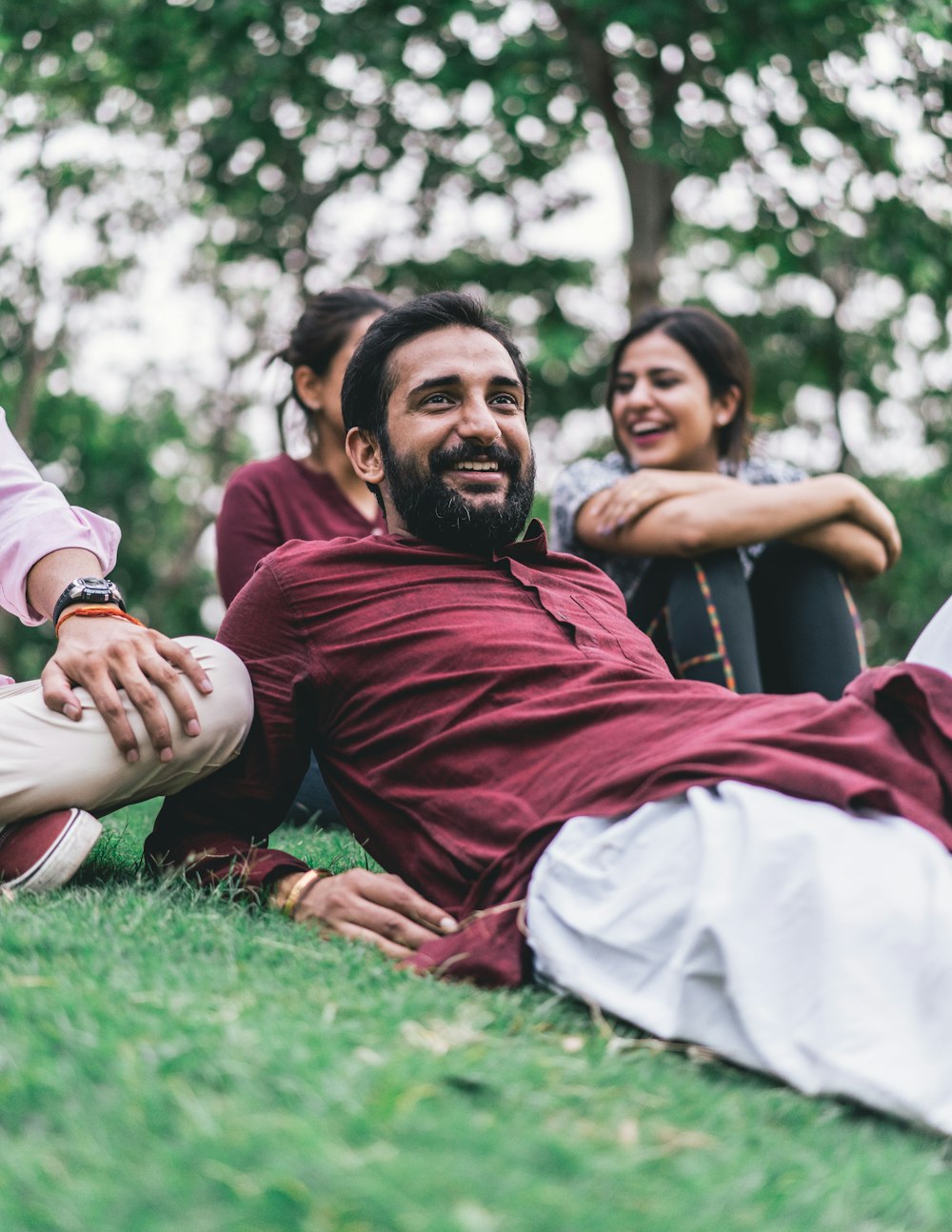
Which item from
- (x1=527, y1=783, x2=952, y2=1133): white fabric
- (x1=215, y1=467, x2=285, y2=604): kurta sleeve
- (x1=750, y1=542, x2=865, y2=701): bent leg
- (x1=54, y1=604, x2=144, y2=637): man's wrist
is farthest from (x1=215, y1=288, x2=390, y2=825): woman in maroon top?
(x1=527, y1=783, x2=952, y2=1133): white fabric

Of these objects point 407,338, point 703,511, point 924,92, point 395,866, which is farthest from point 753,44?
point 395,866

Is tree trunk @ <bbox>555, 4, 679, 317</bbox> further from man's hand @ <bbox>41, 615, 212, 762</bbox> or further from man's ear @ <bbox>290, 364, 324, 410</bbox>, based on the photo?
man's hand @ <bbox>41, 615, 212, 762</bbox>

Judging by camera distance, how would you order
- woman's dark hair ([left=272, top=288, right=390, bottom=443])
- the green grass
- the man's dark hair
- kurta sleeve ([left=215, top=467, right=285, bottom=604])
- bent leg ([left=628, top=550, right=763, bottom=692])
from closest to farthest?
1. the green grass
2. the man's dark hair
3. bent leg ([left=628, top=550, right=763, bottom=692])
4. kurta sleeve ([left=215, top=467, right=285, bottom=604])
5. woman's dark hair ([left=272, top=288, right=390, bottom=443])

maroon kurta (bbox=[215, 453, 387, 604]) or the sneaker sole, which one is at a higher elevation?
maroon kurta (bbox=[215, 453, 387, 604])

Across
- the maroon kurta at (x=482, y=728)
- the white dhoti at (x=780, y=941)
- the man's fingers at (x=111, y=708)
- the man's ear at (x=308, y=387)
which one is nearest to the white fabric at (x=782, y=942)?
the white dhoti at (x=780, y=941)

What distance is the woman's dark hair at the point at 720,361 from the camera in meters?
5.21

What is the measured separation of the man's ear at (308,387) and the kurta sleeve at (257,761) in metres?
2.37

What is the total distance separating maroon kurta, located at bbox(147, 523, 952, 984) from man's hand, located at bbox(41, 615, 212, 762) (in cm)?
21

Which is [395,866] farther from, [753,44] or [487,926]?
[753,44]

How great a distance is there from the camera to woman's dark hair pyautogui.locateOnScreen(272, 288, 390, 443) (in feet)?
16.8

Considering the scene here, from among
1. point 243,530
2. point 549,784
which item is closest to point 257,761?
point 549,784

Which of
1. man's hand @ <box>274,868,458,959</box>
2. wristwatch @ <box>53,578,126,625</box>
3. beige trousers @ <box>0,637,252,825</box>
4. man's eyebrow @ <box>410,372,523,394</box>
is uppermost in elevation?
man's eyebrow @ <box>410,372,523,394</box>

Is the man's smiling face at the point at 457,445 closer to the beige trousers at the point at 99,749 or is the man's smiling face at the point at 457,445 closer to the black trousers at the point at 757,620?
the beige trousers at the point at 99,749

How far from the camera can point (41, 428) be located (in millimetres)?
20531
